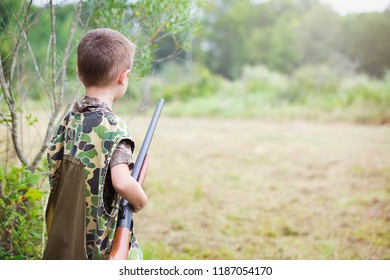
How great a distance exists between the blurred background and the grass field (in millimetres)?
24

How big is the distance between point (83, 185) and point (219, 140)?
25.7ft

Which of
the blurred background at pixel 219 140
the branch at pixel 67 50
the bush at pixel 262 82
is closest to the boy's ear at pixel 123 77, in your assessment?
the blurred background at pixel 219 140

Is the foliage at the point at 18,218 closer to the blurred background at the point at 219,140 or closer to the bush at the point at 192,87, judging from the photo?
the blurred background at the point at 219,140

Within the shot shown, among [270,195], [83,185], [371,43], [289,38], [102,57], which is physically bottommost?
[270,195]

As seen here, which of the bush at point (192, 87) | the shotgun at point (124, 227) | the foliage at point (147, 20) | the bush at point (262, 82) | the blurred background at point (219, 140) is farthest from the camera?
the bush at point (192, 87)

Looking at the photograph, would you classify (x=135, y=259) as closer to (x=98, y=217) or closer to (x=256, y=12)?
(x=98, y=217)

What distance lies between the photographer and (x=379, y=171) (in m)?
6.78

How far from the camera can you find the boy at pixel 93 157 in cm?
158

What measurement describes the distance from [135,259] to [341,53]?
18.1 m

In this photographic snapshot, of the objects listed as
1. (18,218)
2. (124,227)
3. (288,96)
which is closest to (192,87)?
(288,96)

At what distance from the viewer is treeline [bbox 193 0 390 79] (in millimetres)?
17094

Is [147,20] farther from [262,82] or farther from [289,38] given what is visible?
[289,38]

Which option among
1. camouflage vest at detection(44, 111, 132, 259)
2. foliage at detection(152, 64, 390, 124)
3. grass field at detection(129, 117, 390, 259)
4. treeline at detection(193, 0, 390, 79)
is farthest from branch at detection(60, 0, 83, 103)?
treeline at detection(193, 0, 390, 79)

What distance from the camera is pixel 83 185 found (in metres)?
1.60
